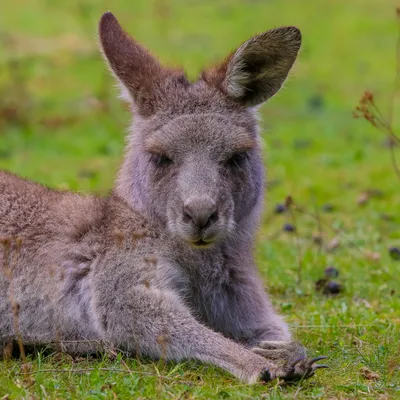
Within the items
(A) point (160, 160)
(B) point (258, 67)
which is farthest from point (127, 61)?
(B) point (258, 67)

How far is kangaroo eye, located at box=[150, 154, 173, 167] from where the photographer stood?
6.06 meters

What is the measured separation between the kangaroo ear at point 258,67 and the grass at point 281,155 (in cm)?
98

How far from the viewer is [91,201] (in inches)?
252

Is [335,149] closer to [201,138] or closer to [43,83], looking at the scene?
[43,83]

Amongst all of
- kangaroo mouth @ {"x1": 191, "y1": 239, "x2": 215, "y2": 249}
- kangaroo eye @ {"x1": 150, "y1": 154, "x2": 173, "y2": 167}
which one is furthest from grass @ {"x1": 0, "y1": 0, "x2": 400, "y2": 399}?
kangaroo eye @ {"x1": 150, "y1": 154, "x2": 173, "y2": 167}

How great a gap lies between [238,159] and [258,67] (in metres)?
0.74

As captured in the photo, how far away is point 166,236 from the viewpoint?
6.01 meters

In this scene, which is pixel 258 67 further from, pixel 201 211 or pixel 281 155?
pixel 281 155

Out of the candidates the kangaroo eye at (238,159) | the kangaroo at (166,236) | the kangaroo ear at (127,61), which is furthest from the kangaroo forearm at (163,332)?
the kangaroo ear at (127,61)

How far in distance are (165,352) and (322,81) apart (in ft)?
50.2

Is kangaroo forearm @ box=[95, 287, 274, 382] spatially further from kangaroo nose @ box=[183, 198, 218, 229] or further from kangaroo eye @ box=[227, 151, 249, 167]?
kangaroo eye @ box=[227, 151, 249, 167]

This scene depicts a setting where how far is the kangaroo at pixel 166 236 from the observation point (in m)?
5.65

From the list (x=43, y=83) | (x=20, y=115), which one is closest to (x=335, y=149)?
(x=20, y=115)

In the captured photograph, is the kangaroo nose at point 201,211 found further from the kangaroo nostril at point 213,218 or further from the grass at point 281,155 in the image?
the grass at point 281,155
